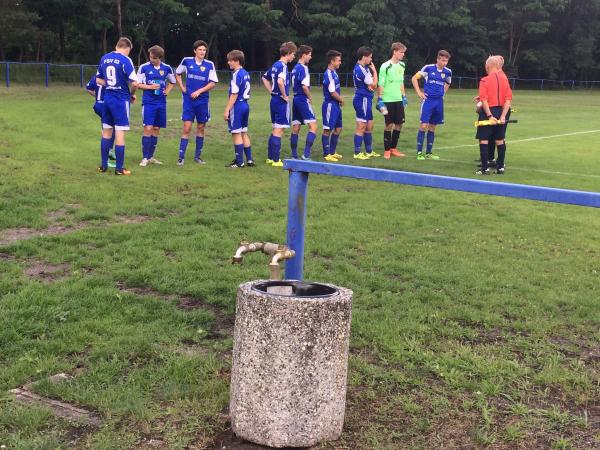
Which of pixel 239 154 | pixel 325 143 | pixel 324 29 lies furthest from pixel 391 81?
pixel 324 29

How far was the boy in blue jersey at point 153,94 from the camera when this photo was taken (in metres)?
11.2

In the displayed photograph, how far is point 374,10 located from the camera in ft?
198

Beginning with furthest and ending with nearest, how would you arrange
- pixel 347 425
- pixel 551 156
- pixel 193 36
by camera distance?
pixel 193 36
pixel 551 156
pixel 347 425

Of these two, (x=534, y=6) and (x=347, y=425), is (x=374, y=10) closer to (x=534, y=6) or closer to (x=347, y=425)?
(x=534, y=6)

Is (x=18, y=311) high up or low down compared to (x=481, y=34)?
down

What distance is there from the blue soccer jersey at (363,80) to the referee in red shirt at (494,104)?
7.08ft

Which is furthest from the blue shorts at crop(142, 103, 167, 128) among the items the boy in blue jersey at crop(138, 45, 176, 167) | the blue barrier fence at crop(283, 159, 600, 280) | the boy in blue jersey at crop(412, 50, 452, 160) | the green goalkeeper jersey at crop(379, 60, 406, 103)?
the blue barrier fence at crop(283, 159, 600, 280)

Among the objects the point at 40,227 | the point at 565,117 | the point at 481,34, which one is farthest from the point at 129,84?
the point at 481,34

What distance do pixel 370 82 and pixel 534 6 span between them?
65482 millimetres

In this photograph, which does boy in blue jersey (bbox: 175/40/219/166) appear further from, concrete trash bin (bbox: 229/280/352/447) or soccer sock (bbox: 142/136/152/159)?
concrete trash bin (bbox: 229/280/352/447)

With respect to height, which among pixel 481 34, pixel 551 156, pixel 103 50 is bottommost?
pixel 551 156

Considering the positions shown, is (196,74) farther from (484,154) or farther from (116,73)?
(484,154)

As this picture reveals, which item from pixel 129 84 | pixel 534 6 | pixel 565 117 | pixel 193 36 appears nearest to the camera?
pixel 129 84

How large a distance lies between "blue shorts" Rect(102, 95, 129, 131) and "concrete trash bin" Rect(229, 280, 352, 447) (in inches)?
295
